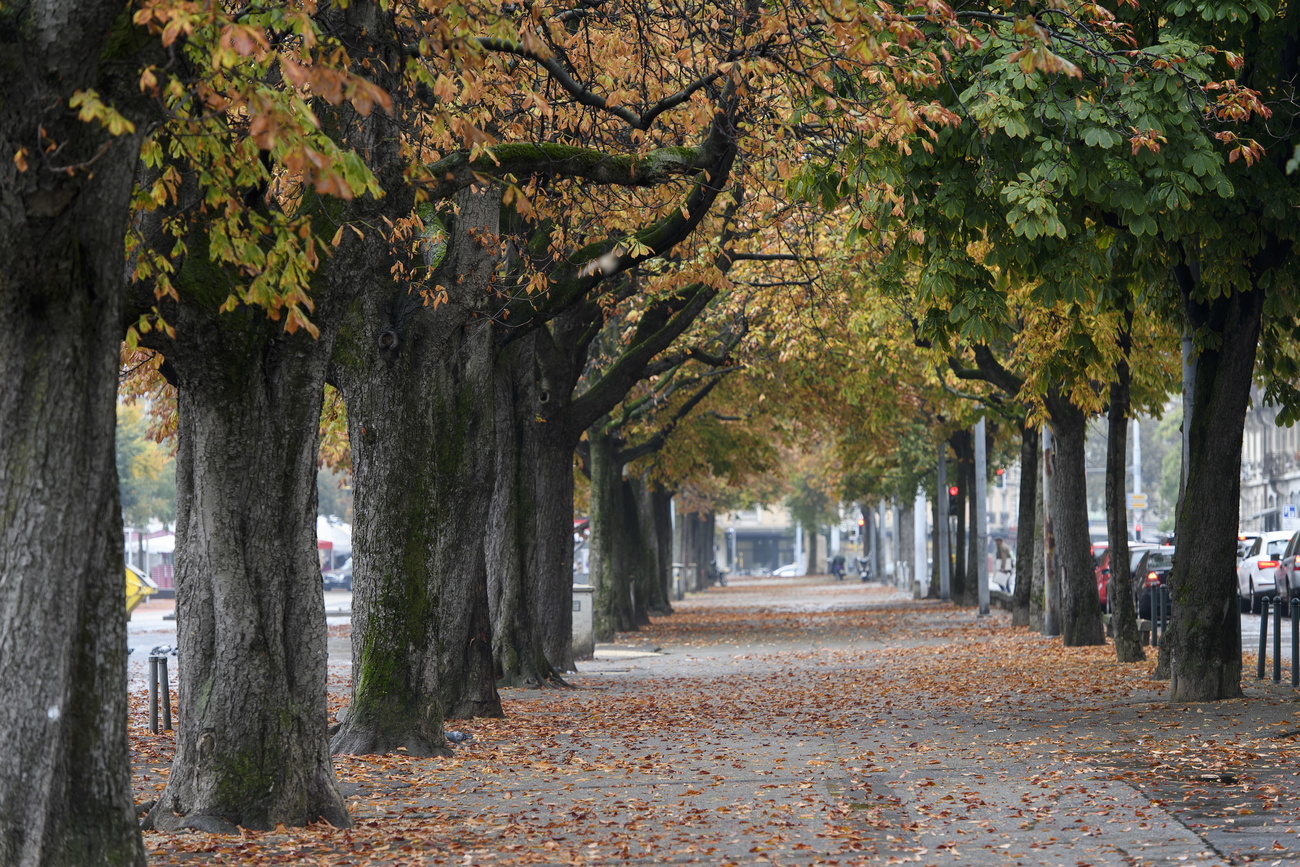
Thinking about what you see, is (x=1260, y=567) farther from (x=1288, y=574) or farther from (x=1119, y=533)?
(x=1119, y=533)

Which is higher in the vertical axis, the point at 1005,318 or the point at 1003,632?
the point at 1005,318

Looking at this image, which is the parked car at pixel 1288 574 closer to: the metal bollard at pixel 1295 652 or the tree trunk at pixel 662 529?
the tree trunk at pixel 662 529

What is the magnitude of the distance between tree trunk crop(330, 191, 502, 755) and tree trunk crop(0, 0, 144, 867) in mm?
5347

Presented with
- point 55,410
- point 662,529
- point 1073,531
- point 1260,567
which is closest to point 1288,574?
point 1260,567

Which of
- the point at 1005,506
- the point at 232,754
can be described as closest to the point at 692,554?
the point at 232,754

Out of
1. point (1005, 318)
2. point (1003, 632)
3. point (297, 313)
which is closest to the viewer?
point (297, 313)

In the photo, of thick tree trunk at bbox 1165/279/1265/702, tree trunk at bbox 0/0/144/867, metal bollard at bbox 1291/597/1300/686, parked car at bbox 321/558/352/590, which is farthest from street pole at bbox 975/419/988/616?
parked car at bbox 321/558/352/590

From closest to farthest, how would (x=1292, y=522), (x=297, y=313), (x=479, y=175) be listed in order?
(x=297, y=313) < (x=479, y=175) < (x=1292, y=522)

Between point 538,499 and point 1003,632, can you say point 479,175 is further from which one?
point 1003,632

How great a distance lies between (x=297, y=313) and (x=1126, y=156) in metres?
6.91

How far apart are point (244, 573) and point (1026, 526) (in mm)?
22912

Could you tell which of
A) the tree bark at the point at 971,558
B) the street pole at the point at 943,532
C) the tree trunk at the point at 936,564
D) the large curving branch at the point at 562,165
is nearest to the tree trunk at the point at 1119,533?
the large curving branch at the point at 562,165

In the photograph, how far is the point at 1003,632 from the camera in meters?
27.8

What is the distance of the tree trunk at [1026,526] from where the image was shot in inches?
1134
